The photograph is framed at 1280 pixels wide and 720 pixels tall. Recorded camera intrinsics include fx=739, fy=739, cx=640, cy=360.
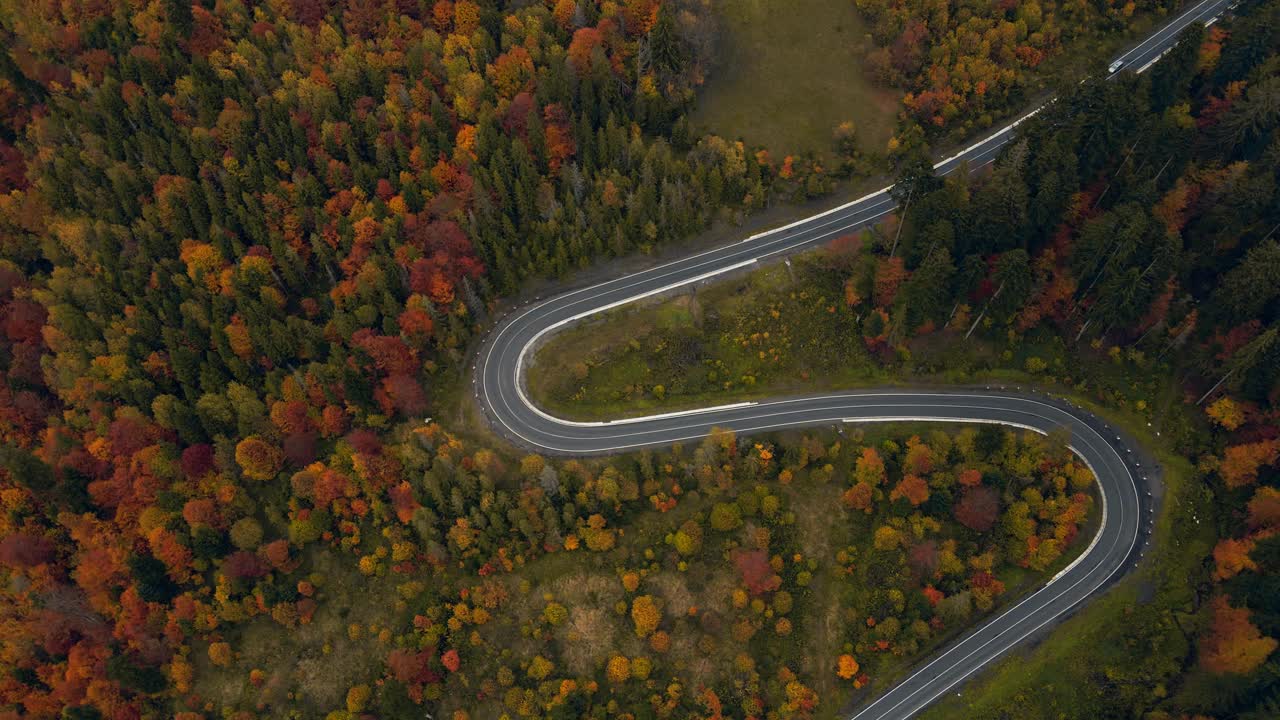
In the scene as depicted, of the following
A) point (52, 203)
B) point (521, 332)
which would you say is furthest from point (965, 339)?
point (52, 203)

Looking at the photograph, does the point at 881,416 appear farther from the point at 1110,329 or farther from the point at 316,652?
the point at 316,652

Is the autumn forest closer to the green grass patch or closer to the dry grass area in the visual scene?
the dry grass area

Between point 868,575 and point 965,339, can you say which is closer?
point 868,575

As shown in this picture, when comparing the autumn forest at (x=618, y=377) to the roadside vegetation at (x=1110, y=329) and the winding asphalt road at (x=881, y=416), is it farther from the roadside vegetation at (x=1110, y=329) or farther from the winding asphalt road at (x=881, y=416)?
the winding asphalt road at (x=881, y=416)

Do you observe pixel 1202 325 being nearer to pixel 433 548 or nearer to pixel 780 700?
pixel 780 700

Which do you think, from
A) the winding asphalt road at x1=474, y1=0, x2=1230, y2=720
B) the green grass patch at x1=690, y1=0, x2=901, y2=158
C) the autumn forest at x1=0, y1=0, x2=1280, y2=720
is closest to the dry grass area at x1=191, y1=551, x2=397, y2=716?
the autumn forest at x1=0, y1=0, x2=1280, y2=720

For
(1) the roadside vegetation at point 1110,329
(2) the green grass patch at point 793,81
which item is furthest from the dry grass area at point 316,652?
(2) the green grass patch at point 793,81
